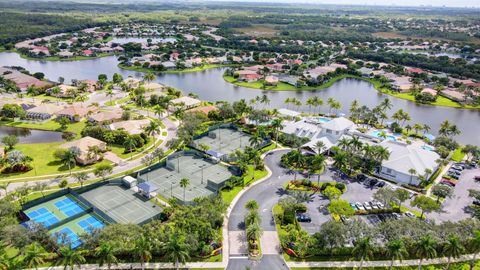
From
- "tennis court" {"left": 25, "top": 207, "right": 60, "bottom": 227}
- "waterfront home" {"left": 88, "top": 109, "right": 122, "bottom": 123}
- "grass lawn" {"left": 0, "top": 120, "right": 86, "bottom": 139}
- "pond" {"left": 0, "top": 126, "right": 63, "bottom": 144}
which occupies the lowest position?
"tennis court" {"left": 25, "top": 207, "right": 60, "bottom": 227}

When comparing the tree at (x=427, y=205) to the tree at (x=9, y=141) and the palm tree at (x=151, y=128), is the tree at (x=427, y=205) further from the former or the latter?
the tree at (x=9, y=141)

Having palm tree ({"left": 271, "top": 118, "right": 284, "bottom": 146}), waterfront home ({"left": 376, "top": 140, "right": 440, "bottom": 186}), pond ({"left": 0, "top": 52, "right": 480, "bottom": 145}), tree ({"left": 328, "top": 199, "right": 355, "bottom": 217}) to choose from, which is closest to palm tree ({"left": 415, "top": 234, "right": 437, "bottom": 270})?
tree ({"left": 328, "top": 199, "right": 355, "bottom": 217})

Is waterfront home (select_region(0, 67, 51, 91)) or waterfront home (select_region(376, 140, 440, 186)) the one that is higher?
waterfront home (select_region(0, 67, 51, 91))

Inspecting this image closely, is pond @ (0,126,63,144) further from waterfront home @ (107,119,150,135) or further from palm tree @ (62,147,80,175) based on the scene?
palm tree @ (62,147,80,175)

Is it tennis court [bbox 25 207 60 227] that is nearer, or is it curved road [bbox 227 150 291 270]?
curved road [bbox 227 150 291 270]

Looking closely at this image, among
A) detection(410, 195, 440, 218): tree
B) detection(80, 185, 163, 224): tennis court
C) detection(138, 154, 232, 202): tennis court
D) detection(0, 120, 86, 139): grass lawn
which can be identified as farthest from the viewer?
detection(0, 120, 86, 139): grass lawn

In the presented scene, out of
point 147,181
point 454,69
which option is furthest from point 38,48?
point 454,69
